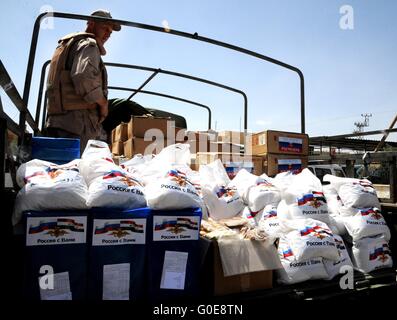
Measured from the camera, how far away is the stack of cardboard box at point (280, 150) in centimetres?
369

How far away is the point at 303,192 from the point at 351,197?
472 mm

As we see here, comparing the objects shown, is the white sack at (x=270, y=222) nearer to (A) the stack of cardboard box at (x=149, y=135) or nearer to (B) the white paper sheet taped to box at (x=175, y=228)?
(B) the white paper sheet taped to box at (x=175, y=228)

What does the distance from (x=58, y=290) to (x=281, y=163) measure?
2.82 m

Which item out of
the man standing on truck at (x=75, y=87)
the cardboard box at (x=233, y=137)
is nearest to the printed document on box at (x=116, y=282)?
the man standing on truck at (x=75, y=87)

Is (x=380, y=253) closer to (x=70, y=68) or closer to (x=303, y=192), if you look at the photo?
(x=303, y=192)

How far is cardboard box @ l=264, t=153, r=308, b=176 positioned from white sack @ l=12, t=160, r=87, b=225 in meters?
2.42

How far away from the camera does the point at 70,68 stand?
3062 mm

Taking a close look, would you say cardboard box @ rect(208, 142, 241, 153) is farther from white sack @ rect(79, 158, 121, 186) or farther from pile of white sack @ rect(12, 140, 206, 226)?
white sack @ rect(79, 158, 121, 186)

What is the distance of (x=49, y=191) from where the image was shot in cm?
156

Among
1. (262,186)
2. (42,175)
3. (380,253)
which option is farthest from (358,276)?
(42,175)

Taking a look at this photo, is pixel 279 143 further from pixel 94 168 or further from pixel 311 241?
pixel 94 168

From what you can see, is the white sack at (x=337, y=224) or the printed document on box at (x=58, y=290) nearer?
the printed document on box at (x=58, y=290)

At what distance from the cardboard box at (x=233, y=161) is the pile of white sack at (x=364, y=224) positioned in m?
1.08

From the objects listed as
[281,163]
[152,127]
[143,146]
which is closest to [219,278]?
[281,163]
